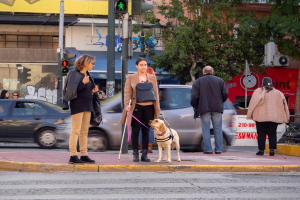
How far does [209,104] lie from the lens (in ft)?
33.0

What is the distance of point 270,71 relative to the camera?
26.3 metres

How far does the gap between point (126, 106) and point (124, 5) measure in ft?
8.71

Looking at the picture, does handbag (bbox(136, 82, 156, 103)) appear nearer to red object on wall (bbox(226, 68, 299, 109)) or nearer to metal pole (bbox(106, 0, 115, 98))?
metal pole (bbox(106, 0, 115, 98))

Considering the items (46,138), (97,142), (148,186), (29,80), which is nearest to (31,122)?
(46,138)

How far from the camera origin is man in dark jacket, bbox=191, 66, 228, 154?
10.1 meters

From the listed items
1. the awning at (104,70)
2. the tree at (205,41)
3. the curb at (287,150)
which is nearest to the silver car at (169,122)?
the curb at (287,150)

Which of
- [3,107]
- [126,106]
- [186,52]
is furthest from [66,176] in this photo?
[186,52]

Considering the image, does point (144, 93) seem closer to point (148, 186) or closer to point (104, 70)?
point (148, 186)

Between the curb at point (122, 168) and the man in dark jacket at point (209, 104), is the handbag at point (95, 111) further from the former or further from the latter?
the man in dark jacket at point (209, 104)

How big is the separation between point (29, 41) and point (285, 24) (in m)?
14.5

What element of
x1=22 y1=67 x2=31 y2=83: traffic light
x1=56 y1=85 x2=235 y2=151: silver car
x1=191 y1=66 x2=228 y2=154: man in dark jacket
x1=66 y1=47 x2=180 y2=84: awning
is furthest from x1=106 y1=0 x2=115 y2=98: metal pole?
x1=22 y1=67 x2=31 y2=83: traffic light

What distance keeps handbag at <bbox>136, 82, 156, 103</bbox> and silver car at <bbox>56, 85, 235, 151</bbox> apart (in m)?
3.19

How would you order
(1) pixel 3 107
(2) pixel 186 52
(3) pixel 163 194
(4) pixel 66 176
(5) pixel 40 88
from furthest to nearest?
(5) pixel 40 88 < (2) pixel 186 52 < (1) pixel 3 107 < (4) pixel 66 176 < (3) pixel 163 194

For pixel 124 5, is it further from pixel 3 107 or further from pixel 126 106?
pixel 3 107
